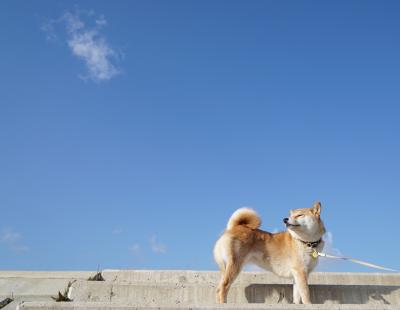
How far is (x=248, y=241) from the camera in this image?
7.19 m

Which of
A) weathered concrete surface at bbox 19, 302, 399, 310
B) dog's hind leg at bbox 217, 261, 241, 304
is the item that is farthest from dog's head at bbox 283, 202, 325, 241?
weathered concrete surface at bbox 19, 302, 399, 310

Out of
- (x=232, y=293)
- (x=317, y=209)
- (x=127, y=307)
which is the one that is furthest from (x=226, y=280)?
(x=127, y=307)

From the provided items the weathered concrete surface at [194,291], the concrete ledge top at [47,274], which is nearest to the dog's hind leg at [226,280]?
the weathered concrete surface at [194,291]

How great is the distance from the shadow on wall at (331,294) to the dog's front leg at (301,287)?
28 centimetres

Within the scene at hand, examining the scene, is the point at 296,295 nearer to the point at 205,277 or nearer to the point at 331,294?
the point at 331,294

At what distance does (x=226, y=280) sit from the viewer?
21.9 ft

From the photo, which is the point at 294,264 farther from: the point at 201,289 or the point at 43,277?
the point at 43,277

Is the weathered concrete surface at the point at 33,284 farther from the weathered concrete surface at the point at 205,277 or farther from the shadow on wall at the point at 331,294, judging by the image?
the shadow on wall at the point at 331,294

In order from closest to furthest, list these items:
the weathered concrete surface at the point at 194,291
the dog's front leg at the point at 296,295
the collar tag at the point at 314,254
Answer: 1. the weathered concrete surface at the point at 194,291
2. the dog's front leg at the point at 296,295
3. the collar tag at the point at 314,254

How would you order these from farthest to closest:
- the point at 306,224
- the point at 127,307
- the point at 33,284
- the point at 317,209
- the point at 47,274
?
the point at 47,274
the point at 33,284
the point at 317,209
the point at 306,224
the point at 127,307

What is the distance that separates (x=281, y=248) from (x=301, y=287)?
0.85m

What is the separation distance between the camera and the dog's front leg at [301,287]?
21.4 ft

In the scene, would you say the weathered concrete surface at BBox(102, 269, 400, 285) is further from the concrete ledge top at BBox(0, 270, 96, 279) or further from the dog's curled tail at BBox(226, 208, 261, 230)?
the dog's curled tail at BBox(226, 208, 261, 230)

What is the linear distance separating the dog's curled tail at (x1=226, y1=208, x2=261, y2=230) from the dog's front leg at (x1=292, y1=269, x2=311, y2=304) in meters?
1.12
